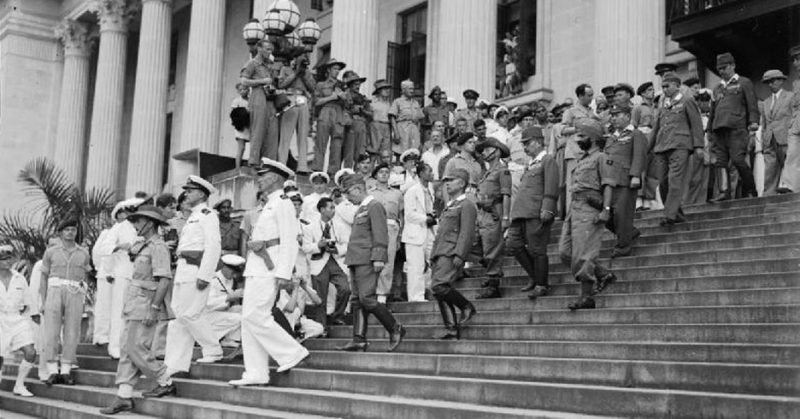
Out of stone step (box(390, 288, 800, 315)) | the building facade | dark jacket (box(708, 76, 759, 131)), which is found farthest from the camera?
the building facade

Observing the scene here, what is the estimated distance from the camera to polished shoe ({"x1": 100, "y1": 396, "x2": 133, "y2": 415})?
9.60 meters

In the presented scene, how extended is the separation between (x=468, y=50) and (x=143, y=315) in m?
11.3

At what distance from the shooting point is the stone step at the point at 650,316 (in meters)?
7.71

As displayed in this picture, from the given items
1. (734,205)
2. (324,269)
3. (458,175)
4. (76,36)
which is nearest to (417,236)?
(324,269)

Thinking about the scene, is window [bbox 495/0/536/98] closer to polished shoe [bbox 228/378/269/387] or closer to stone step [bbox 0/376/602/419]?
stone step [bbox 0/376/602/419]

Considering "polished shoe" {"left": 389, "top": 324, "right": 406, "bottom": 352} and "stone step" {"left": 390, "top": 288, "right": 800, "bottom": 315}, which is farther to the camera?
"polished shoe" {"left": 389, "top": 324, "right": 406, "bottom": 352}

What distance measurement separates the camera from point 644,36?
16.8 m

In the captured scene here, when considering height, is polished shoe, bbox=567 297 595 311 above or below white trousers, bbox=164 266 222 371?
above

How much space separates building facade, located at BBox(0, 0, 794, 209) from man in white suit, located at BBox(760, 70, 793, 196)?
3692 mm

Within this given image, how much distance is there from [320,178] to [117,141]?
71.6 ft

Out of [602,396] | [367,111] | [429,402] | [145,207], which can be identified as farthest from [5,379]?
[602,396]

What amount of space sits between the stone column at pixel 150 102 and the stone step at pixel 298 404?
64.0ft

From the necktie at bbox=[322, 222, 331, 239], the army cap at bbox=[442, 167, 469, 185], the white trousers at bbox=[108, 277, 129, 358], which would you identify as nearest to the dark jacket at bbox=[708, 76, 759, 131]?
the army cap at bbox=[442, 167, 469, 185]

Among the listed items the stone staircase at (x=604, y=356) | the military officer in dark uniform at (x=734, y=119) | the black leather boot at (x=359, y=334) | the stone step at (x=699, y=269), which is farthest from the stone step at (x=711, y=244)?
the black leather boot at (x=359, y=334)
